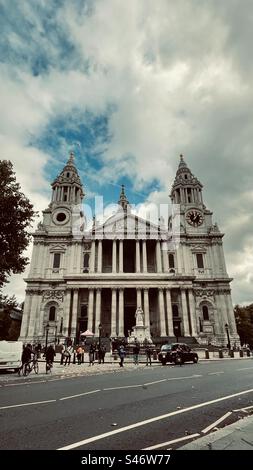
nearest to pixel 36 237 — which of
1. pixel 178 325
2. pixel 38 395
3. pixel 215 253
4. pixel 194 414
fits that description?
pixel 178 325

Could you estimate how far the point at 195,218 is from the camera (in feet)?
192

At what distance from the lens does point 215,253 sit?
54.9 m

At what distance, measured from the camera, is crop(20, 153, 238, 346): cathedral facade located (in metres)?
46.8

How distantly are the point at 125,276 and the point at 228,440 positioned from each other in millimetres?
44138

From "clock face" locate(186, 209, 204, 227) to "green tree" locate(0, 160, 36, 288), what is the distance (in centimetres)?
4351

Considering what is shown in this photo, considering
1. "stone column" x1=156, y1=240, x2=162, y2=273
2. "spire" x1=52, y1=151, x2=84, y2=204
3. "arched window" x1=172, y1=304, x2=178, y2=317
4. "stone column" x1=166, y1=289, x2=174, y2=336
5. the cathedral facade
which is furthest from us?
"spire" x1=52, y1=151, x2=84, y2=204

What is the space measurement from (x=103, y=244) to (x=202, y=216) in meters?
20.5

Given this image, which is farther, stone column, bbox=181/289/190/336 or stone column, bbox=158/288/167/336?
stone column, bbox=181/289/190/336

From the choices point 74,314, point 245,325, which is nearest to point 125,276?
point 74,314

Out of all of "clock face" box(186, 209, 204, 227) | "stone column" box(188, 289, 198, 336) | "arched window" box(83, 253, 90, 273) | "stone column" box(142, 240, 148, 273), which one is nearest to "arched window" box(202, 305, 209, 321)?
"stone column" box(188, 289, 198, 336)

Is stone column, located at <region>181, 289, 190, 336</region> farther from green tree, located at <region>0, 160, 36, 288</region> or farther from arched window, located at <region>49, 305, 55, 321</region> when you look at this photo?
green tree, located at <region>0, 160, 36, 288</region>

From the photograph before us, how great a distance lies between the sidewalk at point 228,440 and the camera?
3.97 metres

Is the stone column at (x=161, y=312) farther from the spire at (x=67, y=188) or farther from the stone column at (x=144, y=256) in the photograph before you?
the spire at (x=67, y=188)

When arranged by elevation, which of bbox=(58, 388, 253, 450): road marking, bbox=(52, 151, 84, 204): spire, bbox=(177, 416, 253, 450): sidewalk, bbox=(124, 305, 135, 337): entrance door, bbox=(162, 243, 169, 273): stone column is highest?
bbox=(52, 151, 84, 204): spire
